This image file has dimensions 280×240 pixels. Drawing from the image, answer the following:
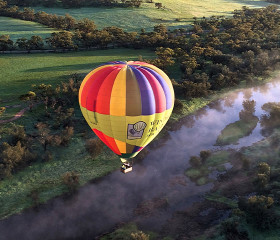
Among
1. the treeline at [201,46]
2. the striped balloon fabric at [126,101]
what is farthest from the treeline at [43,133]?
the treeline at [201,46]

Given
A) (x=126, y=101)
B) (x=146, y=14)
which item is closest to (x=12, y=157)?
(x=126, y=101)

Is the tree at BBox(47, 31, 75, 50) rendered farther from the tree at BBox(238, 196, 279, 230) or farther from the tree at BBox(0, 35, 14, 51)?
the tree at BBox(238, 196, 279, 230)

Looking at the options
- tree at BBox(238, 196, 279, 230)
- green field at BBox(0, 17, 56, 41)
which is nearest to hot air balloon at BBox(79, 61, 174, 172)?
tree at BBox(238, 196, 279, 230)

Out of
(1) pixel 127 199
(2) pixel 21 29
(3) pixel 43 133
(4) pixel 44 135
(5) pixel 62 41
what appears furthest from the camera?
(2) pixel 21 29

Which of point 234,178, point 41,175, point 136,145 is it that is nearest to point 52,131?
point 41,175

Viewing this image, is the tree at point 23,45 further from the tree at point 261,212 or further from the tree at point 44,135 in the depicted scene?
the tree at point 261,212

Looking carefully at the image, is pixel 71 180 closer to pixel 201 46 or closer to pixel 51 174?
pixel 51 174
